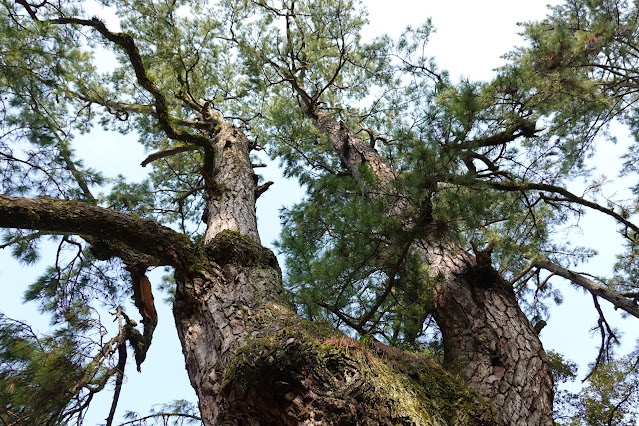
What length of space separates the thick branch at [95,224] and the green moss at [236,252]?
178 mm

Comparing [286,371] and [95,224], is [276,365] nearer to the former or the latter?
[286,371]

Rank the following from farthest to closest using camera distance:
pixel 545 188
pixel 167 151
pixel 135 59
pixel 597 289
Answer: pixel 167 151 → pixel 597 289 → pixel 135 59 → pixel 545 188

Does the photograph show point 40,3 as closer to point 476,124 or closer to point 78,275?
point 78,275

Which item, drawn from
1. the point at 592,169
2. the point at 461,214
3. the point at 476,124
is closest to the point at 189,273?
the point at 461,214

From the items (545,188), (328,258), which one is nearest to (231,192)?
(328,258)

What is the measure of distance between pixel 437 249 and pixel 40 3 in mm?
4621

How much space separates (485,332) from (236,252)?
1763mm

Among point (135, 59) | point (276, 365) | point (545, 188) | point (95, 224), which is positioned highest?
point (135, 59)

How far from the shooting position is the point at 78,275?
175 inches

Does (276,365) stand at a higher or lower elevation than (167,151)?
lower

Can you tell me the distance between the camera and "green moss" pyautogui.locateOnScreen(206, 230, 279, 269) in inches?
110

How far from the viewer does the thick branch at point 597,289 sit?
13.2ft

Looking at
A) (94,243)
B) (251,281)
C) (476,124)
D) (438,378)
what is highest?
(94,243)

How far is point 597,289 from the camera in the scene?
14.4 feet
